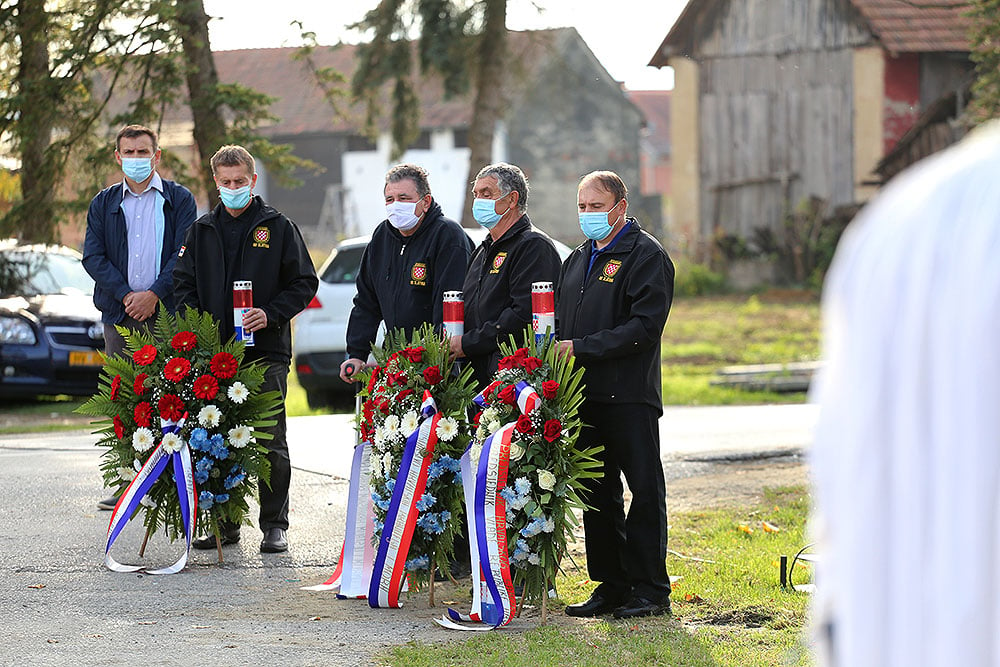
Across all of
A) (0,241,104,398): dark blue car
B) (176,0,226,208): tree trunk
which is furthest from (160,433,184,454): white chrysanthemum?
(176,0,226,208): tree trunk

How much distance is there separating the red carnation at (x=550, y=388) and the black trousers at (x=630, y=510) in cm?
40

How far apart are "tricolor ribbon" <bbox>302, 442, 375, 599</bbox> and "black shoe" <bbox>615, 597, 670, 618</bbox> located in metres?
1.20

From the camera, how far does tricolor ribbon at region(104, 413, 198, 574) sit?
23.5ft

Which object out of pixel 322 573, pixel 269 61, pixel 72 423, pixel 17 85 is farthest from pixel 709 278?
pixel 269 61

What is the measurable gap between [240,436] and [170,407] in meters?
0.39

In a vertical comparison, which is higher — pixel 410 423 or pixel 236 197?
A: pixel 236 197

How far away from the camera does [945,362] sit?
6.82ft

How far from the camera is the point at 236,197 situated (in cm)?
758

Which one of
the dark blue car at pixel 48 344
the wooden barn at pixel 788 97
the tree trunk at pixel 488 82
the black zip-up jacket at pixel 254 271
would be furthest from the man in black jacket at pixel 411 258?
the wooden barn at pixel 788 97

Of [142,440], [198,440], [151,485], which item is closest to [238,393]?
[198,440]

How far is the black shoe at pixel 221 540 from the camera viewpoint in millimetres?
7793

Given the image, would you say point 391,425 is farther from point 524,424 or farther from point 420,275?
point 420,275

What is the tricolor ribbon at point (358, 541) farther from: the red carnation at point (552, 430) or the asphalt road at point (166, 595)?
the red carnation at point (552, 430)

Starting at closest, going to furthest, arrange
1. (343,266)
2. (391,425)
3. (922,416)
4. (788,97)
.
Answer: (922,416) < (391,425) < (343,266) < (788,97)
